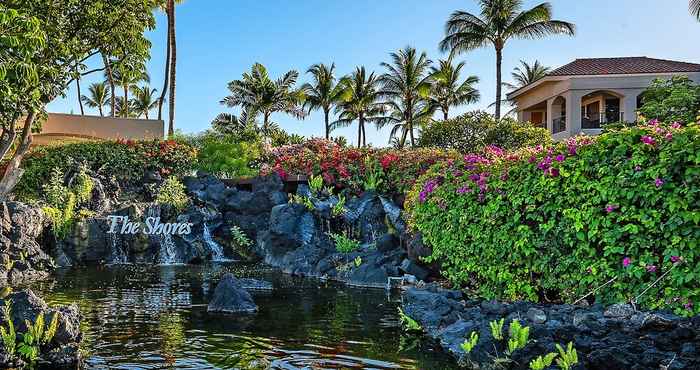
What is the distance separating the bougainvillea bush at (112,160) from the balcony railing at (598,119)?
2357 centimetres

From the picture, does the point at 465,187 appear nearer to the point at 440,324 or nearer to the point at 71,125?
→ the point at 440,324

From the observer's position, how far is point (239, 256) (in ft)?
63.3

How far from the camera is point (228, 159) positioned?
83.3 ft

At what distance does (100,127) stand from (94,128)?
27 centimetres

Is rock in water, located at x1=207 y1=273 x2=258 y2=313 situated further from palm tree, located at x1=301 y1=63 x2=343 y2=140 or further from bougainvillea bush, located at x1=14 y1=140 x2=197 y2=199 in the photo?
palm tree, located at x1=301 y1=63 x2=343 y2=140

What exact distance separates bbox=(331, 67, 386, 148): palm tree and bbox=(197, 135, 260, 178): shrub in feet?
89.1

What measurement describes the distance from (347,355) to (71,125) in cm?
2562

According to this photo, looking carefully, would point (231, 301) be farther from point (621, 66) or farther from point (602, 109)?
point (621, 66)

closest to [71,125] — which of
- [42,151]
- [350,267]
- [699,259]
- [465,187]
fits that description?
[42,151]

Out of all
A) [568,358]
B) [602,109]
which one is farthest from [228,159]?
[602,109]

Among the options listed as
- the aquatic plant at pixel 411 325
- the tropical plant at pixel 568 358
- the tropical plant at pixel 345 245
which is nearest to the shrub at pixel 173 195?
A: the tropical plant at pixel 345 245

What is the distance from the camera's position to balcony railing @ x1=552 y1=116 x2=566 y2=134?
37737mm

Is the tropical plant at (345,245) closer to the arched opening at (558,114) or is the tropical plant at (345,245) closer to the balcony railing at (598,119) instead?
the balcony railing at (598,119)

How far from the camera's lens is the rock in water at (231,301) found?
381 inches
